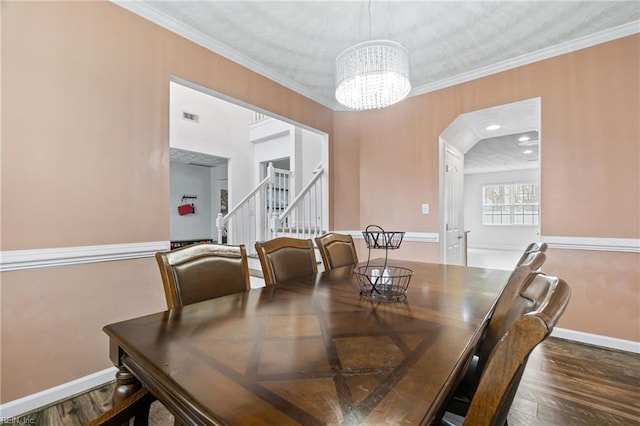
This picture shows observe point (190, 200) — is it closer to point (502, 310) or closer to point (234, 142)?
point (234, 142)

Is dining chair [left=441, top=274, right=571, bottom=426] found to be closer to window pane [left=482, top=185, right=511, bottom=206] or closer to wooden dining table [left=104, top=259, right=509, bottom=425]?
wooden dining table [left=104, top=259, right=509, bottom=425]

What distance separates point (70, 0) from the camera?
6.01 ft

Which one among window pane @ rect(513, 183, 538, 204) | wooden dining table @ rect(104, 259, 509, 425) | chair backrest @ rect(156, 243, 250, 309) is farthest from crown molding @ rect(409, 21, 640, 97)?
window pane @ rect(513, 183, 538, 204)

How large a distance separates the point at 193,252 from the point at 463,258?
395 centimetres

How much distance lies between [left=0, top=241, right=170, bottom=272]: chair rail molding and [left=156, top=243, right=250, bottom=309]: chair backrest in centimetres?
92

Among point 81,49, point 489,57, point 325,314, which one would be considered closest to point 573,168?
point 489,57

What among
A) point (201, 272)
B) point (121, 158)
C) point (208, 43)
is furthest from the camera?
point (208, 43)

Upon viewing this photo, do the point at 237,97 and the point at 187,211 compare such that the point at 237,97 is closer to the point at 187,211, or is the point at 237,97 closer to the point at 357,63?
the point at 357,63

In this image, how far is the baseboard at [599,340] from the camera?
7.76 ft

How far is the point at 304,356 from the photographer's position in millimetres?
781

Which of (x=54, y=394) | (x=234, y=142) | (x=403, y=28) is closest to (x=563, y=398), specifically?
(x=403, y=28)

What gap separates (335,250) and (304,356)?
1.50 meters

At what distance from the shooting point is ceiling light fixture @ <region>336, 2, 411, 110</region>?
1801 millimetres

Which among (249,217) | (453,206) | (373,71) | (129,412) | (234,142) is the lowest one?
(129,412)
